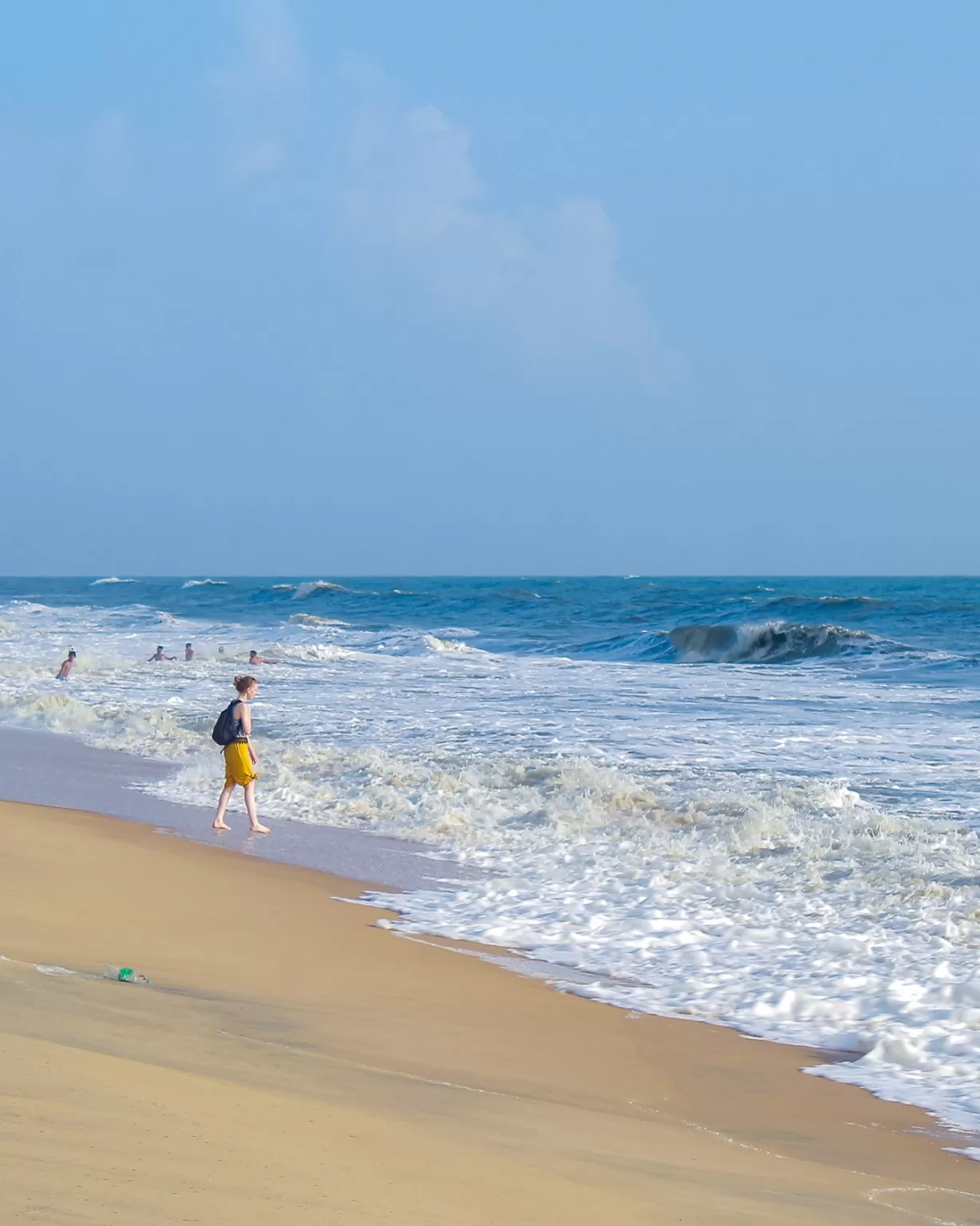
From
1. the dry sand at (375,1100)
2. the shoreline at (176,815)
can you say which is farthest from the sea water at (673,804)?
the dry sand at (375,1100)

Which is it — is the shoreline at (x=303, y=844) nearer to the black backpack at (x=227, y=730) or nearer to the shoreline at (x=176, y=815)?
the shoreline at (x=176, y=815)

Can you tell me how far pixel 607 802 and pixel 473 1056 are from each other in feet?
21.1

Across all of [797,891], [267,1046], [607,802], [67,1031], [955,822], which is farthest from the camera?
[607,802]

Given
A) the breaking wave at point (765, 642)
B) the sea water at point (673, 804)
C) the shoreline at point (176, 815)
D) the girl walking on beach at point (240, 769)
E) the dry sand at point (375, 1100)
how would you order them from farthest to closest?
the breaking wave at point (765, 642) → the girl walking on beach at point (240, 769) → the shoreline at point (176, 815) → the sea water at point (673, 804) → the dry sand at point (375, 1100)

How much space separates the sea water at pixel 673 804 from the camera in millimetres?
6258

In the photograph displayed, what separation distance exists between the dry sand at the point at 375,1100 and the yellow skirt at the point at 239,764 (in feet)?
11.1

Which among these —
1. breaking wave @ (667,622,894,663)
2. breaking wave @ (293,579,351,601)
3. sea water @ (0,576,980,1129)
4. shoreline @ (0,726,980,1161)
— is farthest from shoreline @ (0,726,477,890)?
breaking wave @ (293,579,351,601)

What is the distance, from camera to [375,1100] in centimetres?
410

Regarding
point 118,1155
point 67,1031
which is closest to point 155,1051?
point 67,1031

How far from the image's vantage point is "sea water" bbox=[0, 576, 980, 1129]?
6258 millimetres

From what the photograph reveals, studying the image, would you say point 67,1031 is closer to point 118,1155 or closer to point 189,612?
point 118,1155

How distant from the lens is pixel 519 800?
460 inches

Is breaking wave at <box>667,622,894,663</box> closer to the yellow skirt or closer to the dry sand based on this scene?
the yellow skirt

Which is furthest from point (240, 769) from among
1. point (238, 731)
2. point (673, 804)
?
point (673, 804)
